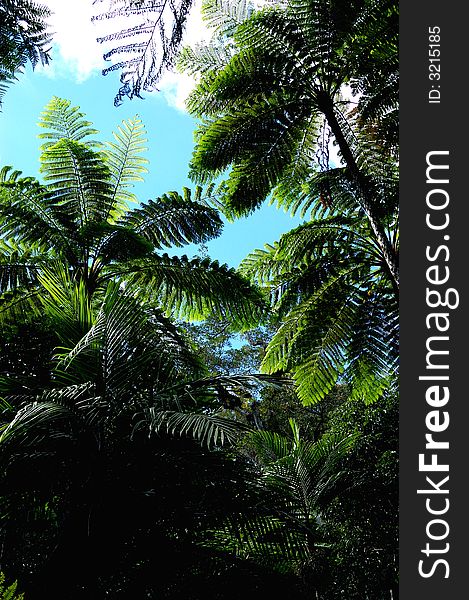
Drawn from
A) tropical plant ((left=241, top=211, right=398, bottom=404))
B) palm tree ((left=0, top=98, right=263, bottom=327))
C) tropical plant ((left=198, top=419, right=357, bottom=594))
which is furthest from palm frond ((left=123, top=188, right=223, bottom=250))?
tropical plant ((left=198, top=419, right=357, bottom=594))

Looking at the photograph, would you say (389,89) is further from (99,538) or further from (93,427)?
(99,538)

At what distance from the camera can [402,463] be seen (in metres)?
2.31

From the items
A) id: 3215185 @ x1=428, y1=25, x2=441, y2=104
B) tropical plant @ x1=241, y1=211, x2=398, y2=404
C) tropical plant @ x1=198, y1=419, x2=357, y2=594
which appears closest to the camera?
id: 3215185 @ x1=428, y1=25, x2=441, y2=104

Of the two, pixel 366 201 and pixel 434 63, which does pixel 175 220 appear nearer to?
pixel 366 201

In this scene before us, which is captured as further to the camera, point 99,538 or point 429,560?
point 99,538

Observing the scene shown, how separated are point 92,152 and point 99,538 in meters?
4.67

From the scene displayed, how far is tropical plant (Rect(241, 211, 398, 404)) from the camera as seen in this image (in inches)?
251

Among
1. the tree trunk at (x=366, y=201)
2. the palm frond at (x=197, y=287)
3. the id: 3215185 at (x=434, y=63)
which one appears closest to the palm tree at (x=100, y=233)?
the palm frond at (x=197, y=287)

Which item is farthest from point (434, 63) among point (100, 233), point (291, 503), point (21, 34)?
point (291, 503)

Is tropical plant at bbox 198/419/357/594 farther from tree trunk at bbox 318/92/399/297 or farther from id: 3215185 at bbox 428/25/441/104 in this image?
id: 3215185 at bbox 428/25/441/104

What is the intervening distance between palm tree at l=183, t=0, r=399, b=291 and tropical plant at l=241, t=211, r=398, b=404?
592 mm

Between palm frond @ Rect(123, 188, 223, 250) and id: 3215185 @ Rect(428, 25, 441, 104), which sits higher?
palm frond @ Rect(123, 188, 223, 250)

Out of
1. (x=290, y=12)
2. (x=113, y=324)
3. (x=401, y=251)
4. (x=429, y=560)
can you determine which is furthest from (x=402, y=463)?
(x=290, y=12)

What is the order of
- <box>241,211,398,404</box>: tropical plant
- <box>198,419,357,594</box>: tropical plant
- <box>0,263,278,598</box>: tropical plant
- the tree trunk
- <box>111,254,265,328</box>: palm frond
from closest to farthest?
<box>0,263,278,598</box>: tropical plant
<box>198,419,357,594</box>: tropical plant
the tree trunk
<box>111,254,265,328</box>: palm frond
<box>241,211,398,404</box>: tropical plant
